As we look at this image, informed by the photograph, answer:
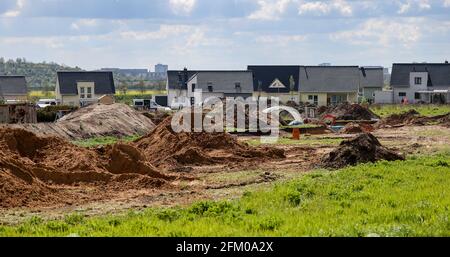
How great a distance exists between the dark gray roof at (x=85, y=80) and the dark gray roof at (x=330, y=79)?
21.7 m

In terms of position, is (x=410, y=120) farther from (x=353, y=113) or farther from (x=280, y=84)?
(x=280, y=84)

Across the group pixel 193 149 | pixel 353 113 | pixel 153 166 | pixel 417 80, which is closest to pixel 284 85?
pixel 417 80

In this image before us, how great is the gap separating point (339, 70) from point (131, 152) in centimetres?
6886

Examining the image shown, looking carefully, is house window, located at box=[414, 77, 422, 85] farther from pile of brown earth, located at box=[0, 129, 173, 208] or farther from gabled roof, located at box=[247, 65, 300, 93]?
pile of brown earth, located at box=[0, 129, 173, 208]

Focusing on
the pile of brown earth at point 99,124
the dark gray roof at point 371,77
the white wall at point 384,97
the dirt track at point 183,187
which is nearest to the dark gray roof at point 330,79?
the white wall at point 384,97

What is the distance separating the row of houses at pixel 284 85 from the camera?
86812 millimetres

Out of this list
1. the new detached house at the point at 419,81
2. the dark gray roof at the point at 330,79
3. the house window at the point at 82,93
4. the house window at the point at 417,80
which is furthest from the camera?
the house window at the point at 417,80

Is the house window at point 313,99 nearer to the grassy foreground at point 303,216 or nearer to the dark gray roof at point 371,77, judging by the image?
the dark gray roof at point 371,77

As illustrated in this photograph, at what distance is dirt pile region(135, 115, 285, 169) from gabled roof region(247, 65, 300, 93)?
189 ft

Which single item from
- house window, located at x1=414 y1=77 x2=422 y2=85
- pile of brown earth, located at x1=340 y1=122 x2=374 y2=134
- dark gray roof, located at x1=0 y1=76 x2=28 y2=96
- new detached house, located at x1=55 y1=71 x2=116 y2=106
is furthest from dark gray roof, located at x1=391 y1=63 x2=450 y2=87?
pile of brown earth, located at x1=340 y1=122 x2=374 y2=134

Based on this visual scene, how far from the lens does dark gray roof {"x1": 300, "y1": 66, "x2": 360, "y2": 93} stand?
297 ft

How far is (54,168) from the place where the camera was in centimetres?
2270

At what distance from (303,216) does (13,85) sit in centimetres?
7716
